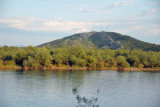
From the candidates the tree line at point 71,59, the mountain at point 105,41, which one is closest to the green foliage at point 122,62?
the tree line at point 71,59

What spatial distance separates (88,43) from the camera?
120m

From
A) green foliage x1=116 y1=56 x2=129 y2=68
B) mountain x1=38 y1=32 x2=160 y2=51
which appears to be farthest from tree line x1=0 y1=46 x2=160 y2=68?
mountain x1=38 y1=32 x2=160 y2=51

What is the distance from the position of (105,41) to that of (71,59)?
64.8m

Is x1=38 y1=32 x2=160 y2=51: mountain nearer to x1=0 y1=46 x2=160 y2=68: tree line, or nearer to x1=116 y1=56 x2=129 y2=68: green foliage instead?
x1=0 y1=46 x2=160 y2=68: tree line

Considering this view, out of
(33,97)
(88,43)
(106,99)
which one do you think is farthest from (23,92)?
(88,43)

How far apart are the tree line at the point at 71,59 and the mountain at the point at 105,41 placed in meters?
33.3

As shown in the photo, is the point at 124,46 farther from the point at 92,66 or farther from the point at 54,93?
the point at 54,93

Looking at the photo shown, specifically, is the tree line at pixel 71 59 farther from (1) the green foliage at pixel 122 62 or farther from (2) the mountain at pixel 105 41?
(2) the mountain at pixel 105 41

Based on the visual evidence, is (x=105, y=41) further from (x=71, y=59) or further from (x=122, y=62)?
(x=71, y=59)

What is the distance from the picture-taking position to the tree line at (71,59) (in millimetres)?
56188

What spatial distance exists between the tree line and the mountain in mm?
33296

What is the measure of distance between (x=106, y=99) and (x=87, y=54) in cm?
4026

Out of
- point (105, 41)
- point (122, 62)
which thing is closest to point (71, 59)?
point (122, 62)

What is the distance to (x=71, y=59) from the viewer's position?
59.6 meters
